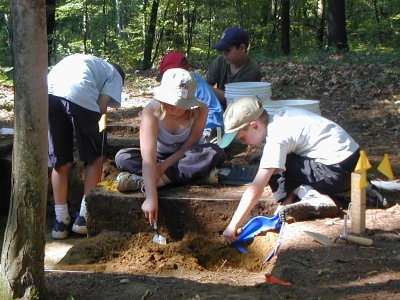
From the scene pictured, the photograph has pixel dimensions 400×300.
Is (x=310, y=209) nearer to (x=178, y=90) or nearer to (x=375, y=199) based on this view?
(x=375, y=199)

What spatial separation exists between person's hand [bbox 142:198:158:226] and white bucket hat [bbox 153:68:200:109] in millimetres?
697

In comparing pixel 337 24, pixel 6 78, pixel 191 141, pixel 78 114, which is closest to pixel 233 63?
pixel 191 141

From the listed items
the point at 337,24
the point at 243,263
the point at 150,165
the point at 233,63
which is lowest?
the point at 243,263

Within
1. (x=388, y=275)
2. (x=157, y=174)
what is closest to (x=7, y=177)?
(x=157, y=174)

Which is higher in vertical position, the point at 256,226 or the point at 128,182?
the point at 128,182

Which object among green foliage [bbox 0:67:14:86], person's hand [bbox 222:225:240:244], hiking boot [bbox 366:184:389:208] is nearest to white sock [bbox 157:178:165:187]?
person's hand [bbox 222:225:240:244]

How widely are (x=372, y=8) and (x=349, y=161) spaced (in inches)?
943

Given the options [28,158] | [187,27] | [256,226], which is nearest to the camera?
[28,158]

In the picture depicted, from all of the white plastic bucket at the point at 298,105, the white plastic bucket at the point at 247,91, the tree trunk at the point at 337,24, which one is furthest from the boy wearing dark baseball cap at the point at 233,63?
the tree trunk at the point at 337,24

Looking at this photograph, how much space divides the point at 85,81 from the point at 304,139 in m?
1.95

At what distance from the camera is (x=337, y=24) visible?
512 inches

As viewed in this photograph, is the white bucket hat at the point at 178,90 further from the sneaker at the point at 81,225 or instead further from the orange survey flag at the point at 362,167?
the sneaker at the point at 81,225

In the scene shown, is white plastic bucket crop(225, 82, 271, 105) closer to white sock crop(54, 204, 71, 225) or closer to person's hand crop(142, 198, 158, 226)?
person's hand crop(142, 198, 158, 226)

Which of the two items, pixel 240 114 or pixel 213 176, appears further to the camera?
pixel 213 176
